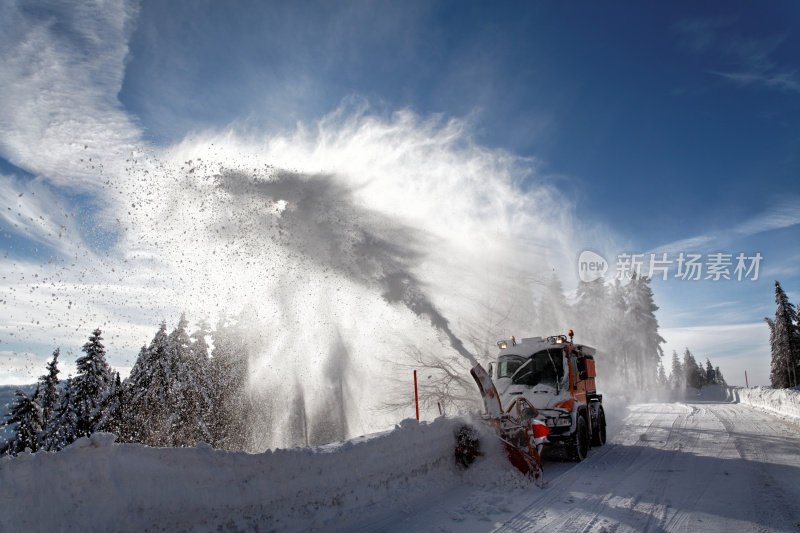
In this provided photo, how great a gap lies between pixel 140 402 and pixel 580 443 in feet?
95.5

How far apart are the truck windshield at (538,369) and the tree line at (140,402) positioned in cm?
2554

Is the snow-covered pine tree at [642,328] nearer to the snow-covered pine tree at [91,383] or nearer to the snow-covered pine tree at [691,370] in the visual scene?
the snow-covered pine tree at [691,370]

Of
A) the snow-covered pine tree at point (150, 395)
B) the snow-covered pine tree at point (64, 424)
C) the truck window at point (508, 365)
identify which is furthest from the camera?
the snow-covered pine tree at point (150, 395)

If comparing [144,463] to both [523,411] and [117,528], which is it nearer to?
[117,528]

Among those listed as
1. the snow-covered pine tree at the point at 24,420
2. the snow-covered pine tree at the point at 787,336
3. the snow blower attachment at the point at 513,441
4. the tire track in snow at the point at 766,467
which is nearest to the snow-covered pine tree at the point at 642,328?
the snow-covered pine tree at the point at 787,336

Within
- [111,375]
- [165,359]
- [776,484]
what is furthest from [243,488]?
[111,375]

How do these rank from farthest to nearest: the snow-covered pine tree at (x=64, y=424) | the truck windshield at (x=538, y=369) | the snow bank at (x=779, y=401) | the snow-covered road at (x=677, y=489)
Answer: the snow-covered pine tree at (x=64, y=424) → the snow bank at (x=779, y=401) → the truck windshield at (x=538, y=369) → the snow-covered road at (x=677, y=489)

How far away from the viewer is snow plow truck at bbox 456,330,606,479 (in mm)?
8664

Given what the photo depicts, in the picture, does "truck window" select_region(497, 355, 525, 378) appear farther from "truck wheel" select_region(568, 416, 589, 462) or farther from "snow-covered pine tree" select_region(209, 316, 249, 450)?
"snow-covered pine tree" select_region(209, 316, 249, 450)

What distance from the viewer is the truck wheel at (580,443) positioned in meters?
10.1

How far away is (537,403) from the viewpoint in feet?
34.0

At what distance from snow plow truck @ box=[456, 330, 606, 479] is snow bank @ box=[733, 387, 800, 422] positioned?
12056 mm

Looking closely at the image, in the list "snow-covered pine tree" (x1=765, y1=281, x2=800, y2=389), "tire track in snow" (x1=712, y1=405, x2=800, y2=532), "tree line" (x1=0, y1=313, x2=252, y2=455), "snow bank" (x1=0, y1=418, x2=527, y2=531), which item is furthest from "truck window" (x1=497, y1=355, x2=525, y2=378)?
"snow-covered pine tree" (x1=765, y1=281, x2=800, y2=389)

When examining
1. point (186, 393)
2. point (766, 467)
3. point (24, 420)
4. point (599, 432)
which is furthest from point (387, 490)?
point (24, 420)
